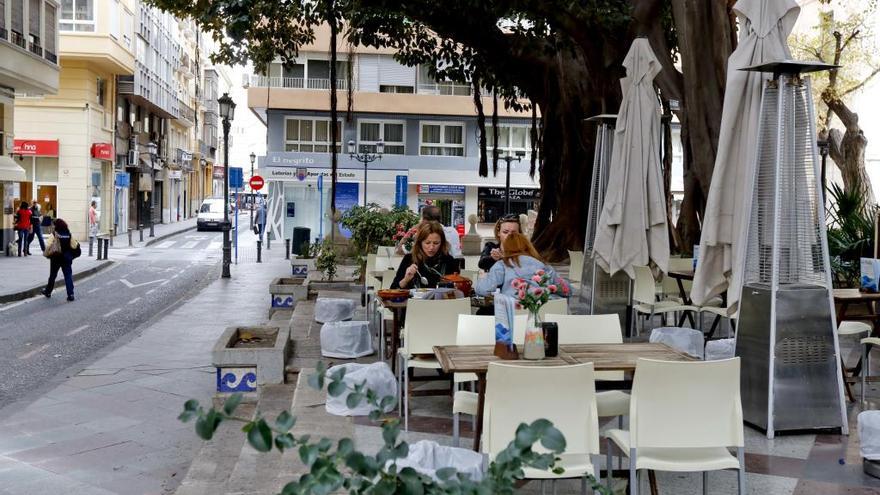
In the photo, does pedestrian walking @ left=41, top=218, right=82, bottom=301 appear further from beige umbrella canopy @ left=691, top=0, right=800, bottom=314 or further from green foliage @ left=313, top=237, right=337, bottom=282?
beige umbrella canopy @ left=691, top=0, right=800, bottom=314

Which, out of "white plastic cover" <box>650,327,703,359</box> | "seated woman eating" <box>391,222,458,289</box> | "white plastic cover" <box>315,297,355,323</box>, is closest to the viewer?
"white plastic cover" <box>650,327,703,359</box>

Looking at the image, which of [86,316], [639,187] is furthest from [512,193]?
[639,187]

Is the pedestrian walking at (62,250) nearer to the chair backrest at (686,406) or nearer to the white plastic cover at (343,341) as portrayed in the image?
the white plastic cover at (343,341)

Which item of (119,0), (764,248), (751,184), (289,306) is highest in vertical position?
(119,0)

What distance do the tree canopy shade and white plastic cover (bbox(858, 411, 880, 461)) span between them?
6719mm

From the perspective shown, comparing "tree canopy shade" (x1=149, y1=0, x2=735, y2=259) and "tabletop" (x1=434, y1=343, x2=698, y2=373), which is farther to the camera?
"tree canopy shade" (x1=149, y1=0, x2=735, y2=259)

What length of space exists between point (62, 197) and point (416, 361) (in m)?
32.2

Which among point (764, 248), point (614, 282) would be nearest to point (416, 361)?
point (764, 248)

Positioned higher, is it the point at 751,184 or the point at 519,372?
the point at 751,184

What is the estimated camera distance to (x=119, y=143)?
4309cm

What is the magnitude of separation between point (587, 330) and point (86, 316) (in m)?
11.3

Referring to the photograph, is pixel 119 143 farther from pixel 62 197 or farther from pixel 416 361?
pixel 416 361

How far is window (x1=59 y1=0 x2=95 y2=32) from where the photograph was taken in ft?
117

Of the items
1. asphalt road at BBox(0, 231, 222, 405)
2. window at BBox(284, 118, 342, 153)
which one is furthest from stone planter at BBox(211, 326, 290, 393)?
window at BBox(284, 118, 342, 153)
